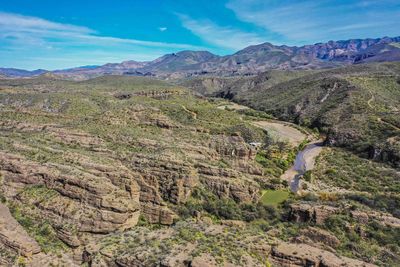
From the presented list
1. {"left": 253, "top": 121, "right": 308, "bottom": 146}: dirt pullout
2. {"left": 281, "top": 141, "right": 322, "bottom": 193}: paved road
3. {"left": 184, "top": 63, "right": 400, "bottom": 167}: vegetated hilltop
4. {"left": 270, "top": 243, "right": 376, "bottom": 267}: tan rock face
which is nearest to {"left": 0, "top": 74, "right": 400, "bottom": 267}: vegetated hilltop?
{"left": 270, "top": 243, "right": 376, "bottom": 267}: tan rock face

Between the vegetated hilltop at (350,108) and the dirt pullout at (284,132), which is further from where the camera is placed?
the dirt pullout at (284,132)

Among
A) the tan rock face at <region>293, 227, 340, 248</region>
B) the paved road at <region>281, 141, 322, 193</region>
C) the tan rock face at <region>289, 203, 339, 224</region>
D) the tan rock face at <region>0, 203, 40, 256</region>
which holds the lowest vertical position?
the paved road at <region>281, 141, 322, 193</region>

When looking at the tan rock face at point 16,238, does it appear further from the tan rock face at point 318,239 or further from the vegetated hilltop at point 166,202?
the tan rock face at point 318,239

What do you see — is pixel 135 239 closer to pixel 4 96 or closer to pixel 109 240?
pixel 109 240

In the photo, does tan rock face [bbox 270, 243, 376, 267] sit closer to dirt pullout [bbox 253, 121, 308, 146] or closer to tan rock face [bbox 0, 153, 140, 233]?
tan rock face [bbox 0, 153, 140, 233]

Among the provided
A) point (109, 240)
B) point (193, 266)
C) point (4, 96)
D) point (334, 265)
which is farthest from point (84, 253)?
point (4, 96)

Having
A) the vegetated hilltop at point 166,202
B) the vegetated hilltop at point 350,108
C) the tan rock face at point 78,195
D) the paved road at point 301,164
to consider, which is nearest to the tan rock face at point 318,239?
the vegetated hilltop at point 166,202

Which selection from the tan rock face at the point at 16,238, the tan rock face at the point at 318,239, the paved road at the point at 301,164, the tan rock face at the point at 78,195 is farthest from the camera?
the paved road at the point at 301,164

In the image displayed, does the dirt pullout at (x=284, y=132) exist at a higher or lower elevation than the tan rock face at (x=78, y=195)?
lower
